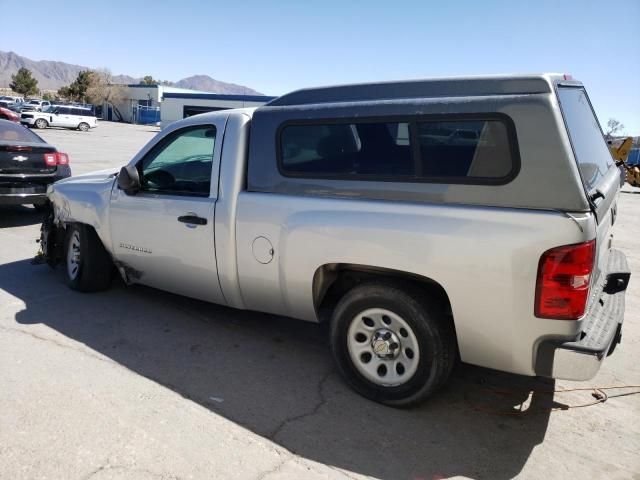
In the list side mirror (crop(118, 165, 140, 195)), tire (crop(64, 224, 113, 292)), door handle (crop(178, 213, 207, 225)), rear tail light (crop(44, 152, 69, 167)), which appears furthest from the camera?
rear tail light (crop(44, 152, 69, 167))

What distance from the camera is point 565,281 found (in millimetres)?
2578

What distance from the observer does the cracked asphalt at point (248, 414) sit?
2.66 m

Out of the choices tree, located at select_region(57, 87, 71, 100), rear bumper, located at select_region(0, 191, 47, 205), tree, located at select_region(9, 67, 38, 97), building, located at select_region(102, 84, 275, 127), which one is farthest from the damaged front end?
tree, located at select_region(9, 67, 38, 97)

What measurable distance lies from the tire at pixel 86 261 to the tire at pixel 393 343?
8.98 feet

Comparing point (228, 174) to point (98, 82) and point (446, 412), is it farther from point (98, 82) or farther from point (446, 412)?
point (98, 82)

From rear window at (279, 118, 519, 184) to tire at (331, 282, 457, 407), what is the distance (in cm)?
→ 75

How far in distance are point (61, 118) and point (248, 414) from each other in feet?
135

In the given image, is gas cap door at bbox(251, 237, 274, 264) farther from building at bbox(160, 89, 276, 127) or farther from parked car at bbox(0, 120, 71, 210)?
building at bbox(160, 89, 276, 127)

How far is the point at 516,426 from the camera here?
310cm

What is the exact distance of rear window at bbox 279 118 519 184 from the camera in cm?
280

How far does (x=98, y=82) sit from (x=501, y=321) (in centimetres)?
8514

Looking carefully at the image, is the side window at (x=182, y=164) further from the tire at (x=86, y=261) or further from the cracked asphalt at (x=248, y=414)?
the cracked asphalt at (x=248, y=414)

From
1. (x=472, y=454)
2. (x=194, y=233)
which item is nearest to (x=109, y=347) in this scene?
(x=194, y=233)

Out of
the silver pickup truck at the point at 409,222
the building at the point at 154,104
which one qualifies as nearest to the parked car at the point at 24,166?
the silver pickup truck at the point at 409,222
